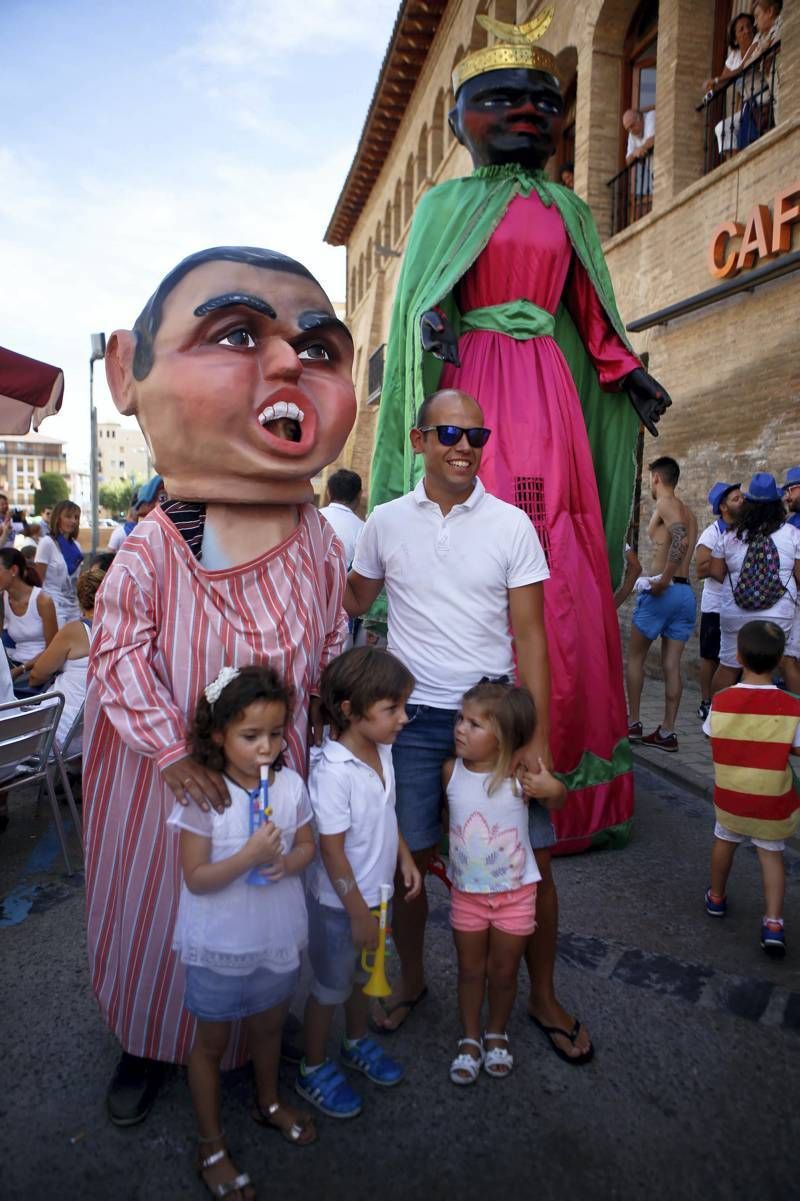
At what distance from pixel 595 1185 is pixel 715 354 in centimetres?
727

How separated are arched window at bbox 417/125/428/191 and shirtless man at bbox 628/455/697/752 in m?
14.0

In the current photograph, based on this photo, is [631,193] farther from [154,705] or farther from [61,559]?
[154,705]

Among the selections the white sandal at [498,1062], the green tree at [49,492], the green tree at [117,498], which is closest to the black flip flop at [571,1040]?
the white sandal at [498,1062]

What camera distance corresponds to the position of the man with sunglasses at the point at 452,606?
224 cm

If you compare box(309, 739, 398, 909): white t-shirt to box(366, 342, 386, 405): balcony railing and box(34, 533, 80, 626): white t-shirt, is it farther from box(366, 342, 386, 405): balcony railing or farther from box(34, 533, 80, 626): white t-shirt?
box(366, 342, 386, 405): balcony railing

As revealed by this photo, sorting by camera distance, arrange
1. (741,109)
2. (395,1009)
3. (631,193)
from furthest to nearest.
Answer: (631,193)
(741,109)
(395,1009)

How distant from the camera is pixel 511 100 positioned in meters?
3.38

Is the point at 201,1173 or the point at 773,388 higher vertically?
the point at 773,388

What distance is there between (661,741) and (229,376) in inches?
166

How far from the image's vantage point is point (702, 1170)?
184 centimetres

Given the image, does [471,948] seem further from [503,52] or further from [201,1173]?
[503,52]

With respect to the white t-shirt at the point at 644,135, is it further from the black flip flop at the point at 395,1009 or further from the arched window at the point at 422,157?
the black flip flop at the point at 395,1009

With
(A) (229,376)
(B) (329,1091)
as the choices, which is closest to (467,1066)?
(B) (329,1091)

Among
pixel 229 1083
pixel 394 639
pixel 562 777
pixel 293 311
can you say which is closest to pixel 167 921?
pixel 229 1083
